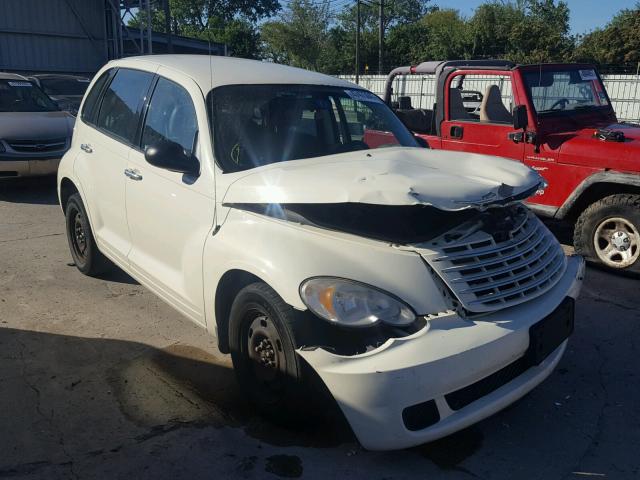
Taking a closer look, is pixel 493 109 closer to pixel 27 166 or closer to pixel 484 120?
pixel 484 120

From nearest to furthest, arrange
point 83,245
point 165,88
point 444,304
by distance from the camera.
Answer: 1. point 444,304
2. point 165,88
3. point 83,245

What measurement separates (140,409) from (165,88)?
2.12 metres

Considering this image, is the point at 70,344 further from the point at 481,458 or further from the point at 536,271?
the point at 536,271

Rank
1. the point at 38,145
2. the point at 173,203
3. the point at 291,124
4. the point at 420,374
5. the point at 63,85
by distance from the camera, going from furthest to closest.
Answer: the point at 63,85 < the point at 38,145 < the point at 291,124 < the point at 173,203 < the point at 420,374

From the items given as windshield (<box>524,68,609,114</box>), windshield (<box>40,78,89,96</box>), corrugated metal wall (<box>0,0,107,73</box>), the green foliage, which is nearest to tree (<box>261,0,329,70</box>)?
the green foliage

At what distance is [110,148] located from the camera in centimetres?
450

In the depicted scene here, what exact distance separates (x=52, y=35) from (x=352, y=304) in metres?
26.7

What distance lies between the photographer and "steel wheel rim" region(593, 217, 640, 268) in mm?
5453

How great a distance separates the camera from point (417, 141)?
181 inches

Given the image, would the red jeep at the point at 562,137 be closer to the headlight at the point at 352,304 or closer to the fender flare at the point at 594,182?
the fender flare at the point at 594,182

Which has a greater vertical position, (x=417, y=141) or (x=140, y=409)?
(x=417, y=141)

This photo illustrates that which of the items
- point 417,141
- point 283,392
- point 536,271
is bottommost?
point 283,392

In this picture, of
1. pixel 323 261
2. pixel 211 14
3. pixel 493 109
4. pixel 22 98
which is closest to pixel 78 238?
pixel 323 261

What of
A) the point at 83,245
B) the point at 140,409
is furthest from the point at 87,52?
Result: the point at 140,409
